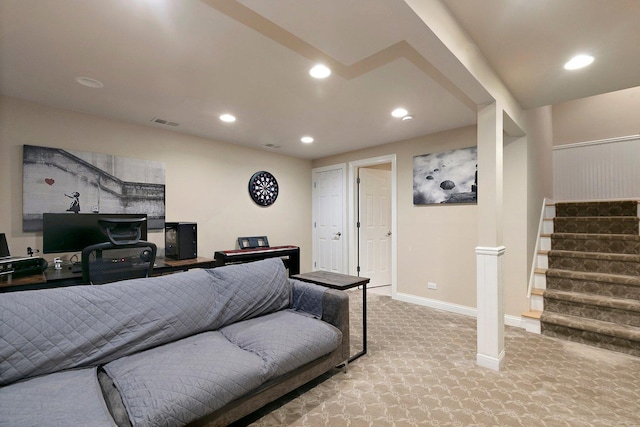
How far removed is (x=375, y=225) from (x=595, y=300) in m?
2.95

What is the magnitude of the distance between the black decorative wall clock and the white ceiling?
152cm

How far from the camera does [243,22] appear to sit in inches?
65.0

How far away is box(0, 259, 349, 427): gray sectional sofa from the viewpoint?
120cm

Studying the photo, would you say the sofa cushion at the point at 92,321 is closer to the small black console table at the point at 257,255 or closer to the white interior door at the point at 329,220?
the small black console table at the point at 257,255

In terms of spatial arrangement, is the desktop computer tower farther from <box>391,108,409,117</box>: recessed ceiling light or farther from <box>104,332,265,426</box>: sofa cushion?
<box>391,108,409,117</box>: recessed ceiling light

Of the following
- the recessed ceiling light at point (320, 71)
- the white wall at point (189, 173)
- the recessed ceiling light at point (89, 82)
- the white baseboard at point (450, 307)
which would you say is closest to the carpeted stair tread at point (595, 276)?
the white baseboard at point (450, 307)

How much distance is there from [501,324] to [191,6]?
308 cm

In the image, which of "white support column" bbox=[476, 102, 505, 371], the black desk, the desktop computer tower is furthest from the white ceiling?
the black desk

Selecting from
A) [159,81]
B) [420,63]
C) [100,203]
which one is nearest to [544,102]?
[420,63]

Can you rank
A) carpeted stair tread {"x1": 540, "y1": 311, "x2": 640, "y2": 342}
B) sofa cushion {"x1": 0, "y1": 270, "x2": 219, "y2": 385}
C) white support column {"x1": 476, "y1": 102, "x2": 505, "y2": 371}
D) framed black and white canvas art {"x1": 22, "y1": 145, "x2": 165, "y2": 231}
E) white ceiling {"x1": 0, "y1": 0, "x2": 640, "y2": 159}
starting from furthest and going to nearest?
framed black and white canvas art {"x1": 22, "y1": 145, "x2": 165, "y2": 231}, carpeted stair tread {"x1": 540, "y1": 311, "x2": 640, "y2": 342}, white support column {"x1": 476, "y1": 102, "x2": 505, "y2": 371}, white ceiling {"x1": 0, "y1": 0, "x2": 640, "y2": 159}, sofa cushion {"x1": 0, "y1": 270, "x2": 219, "y2": 385}

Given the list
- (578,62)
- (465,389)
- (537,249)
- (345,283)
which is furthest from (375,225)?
(578,62)

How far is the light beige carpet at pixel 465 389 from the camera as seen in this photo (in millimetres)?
1716

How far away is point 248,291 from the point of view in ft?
7.11

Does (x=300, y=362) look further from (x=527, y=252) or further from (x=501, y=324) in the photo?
(x=527, y=252)
